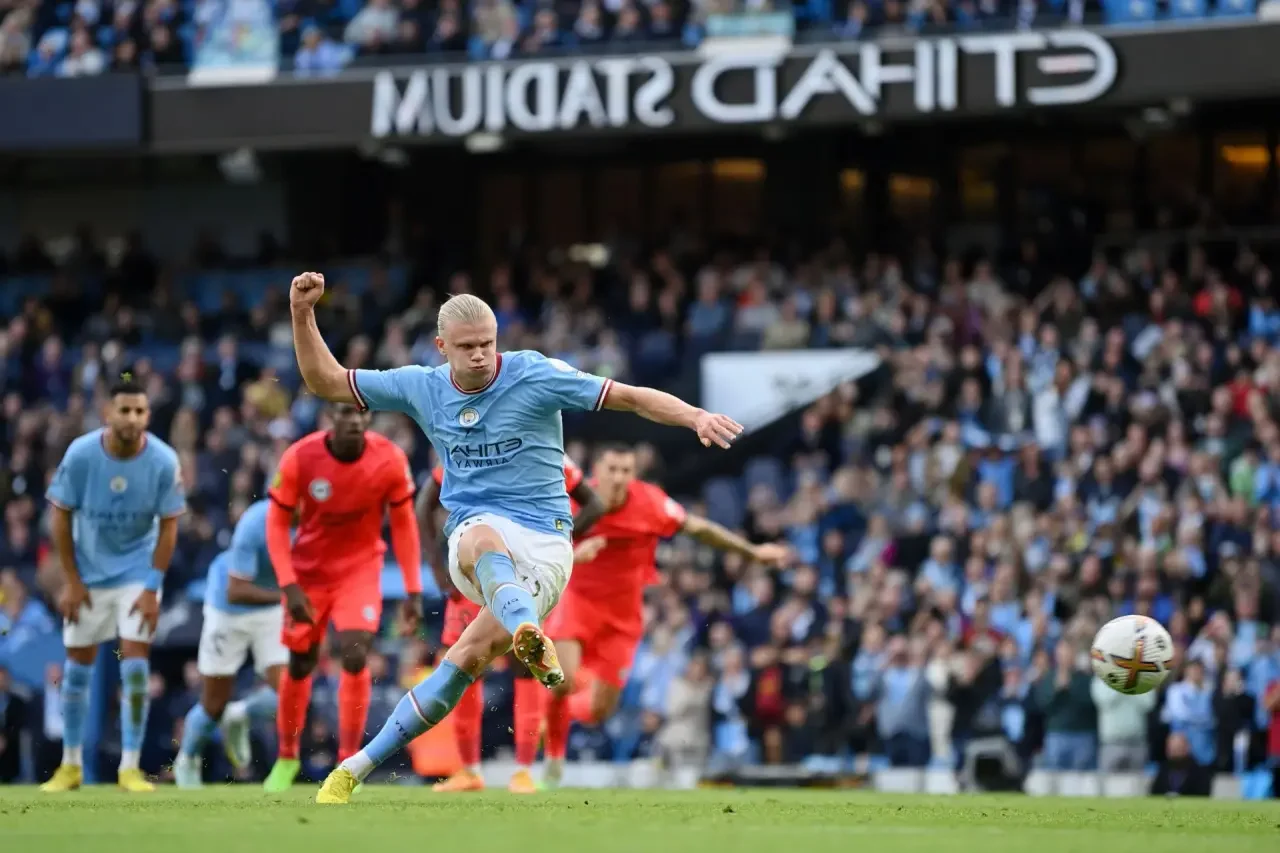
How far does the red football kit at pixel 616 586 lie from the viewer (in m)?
14.5

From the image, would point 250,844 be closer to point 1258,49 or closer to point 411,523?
point 411,523

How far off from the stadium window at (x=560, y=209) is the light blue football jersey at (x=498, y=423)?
20.2 m

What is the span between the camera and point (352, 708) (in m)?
12.9

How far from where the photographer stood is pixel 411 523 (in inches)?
510

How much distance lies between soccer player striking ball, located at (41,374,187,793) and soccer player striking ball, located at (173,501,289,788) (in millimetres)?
844

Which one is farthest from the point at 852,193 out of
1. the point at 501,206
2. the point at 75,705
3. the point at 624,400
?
the point at 624,400

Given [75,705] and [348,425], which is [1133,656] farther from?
[75,705]

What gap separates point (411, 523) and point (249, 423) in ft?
40.1

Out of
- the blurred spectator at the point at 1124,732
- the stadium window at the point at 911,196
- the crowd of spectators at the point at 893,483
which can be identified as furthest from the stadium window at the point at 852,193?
the blurred spectator at the point at 1124,732

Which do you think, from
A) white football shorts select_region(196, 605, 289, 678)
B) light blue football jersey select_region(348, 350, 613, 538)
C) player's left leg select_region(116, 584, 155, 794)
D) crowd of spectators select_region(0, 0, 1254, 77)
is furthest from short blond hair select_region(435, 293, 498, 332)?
crowd of spectators select_region(0, 0, 1254, 77)

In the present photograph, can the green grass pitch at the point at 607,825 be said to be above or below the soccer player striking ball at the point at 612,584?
below

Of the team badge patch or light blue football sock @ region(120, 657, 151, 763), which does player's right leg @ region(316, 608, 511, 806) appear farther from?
light blue football sock @ region(120, 657, 151, 763)

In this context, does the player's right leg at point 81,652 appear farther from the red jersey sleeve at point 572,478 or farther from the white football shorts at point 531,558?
the white football shorts at point 531,558

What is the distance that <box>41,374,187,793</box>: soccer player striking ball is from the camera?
13.2 meters
